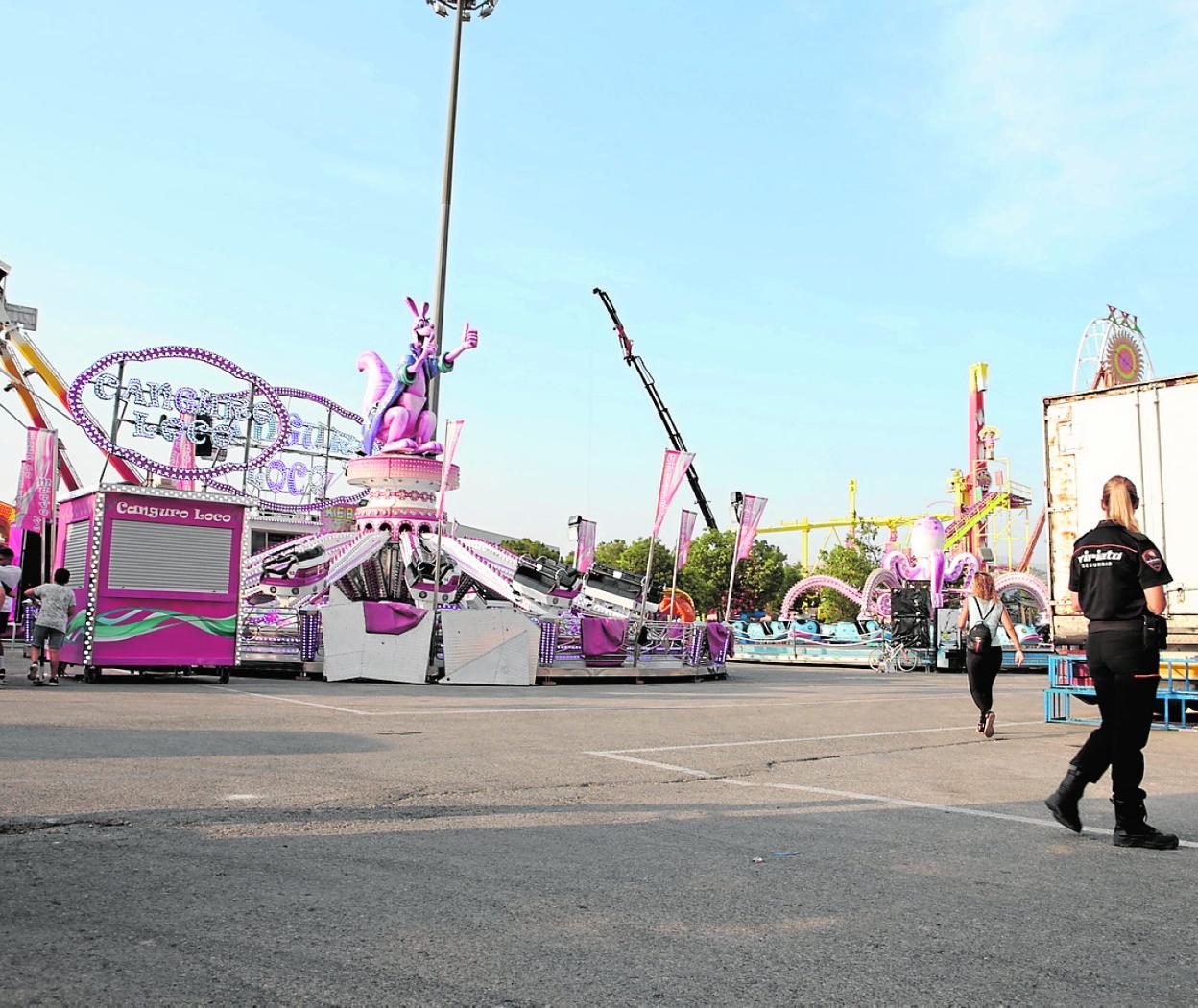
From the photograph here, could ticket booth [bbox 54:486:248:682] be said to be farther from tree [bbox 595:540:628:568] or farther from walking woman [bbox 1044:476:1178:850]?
tree [bbox 595:540:628:568]

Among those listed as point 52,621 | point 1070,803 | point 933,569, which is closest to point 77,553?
point 52,621

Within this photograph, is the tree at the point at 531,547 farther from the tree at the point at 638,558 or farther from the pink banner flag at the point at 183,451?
the pink banner flag at the point at 183,451

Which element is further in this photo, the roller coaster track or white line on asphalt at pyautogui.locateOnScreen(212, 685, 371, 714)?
the roller coaster track

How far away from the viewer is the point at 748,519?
26.0m

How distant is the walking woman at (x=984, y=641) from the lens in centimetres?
1037

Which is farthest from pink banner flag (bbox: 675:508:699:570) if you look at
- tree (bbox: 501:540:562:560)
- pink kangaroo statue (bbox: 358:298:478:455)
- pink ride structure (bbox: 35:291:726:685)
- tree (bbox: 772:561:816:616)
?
tree (bbox: 501:540:562:560)

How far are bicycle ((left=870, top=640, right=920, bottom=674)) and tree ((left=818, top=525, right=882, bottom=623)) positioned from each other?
149 feet

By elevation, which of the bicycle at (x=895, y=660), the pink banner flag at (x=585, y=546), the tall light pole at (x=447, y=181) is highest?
the tall light pole at (x=447, y=181)

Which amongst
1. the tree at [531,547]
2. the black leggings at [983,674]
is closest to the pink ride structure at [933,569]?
the black leggings at [983,674]

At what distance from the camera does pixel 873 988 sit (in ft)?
9.69

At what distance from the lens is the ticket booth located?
15812mm

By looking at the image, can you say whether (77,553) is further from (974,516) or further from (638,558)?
(638,558)

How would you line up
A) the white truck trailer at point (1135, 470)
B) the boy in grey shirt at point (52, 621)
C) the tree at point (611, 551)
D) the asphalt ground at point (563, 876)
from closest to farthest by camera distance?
the asphalt ground at point (563, 876), the white truck trailer at point (1135, 470), the boy in grey shirt at point (52, 621), the tree at point (611, 551)

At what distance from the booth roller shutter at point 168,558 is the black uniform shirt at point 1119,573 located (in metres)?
14.2
